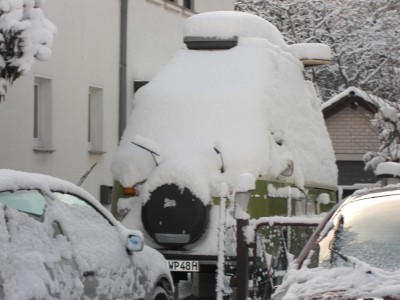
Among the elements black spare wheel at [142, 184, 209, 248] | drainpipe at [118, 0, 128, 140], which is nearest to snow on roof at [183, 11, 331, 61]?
black spare wheel at [142, 184, 209, 248]

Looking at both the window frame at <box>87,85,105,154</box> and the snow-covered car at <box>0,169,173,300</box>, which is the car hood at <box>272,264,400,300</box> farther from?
the window frame at <box>87,85,105,154</box>

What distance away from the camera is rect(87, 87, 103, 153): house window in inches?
786

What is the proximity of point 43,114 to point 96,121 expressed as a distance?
85.4 inches

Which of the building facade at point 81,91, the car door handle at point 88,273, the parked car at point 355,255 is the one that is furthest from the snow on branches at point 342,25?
the parked car at point 355,255

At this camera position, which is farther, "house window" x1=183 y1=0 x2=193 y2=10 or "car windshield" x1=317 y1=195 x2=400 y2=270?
"house window" x1=183 y1=0 x2=193 y2=10

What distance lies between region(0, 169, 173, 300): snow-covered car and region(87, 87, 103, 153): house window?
35.8ft

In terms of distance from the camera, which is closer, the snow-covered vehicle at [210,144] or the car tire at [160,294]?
the car tire at [160,294]

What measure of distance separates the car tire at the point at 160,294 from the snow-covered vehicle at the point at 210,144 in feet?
6.32

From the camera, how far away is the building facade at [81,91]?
56.0 feet

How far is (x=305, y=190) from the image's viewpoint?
42.6ft

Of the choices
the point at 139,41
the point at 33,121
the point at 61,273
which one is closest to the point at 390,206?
the point at 61,273

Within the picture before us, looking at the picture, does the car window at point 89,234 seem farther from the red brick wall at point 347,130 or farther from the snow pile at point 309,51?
the red brick wall at point 347,130

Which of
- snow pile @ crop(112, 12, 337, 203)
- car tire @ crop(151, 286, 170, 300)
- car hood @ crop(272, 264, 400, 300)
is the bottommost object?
car tire @ crop(151, 286, 170, 300)

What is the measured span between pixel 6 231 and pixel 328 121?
105ft
